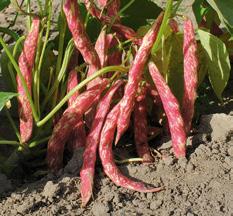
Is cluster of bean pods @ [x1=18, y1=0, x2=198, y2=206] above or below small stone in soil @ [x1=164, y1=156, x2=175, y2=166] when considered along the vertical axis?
above

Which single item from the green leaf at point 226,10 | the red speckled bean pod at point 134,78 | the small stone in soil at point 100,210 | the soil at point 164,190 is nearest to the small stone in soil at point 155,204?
the soil at point 164,190

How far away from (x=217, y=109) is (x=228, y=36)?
0.99 ft

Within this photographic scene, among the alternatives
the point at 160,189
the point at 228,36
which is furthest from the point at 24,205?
the point at 228,36

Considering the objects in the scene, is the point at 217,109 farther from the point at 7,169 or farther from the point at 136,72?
the point at 7,169

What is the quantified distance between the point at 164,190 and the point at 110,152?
0.22m

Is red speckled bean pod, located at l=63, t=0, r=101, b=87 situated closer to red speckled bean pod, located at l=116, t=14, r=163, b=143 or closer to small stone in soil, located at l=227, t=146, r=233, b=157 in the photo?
red speckled bean pod, located at l=116, t=14, r=163, b=143

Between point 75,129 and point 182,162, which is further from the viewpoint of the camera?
point 75,129

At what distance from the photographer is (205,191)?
2.00 m

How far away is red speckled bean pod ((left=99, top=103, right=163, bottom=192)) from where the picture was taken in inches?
80.6

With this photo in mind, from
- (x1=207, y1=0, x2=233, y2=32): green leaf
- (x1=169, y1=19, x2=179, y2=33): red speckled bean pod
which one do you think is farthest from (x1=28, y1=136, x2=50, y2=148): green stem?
(x1=207, y1=0, x2=233, y2=32): green leaf

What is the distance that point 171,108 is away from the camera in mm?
2109

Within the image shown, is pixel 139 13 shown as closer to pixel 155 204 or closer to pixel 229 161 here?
pixel 229 161

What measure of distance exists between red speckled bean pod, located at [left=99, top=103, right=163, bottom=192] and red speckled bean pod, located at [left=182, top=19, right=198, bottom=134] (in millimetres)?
254

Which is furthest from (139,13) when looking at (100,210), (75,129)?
(100,210)
